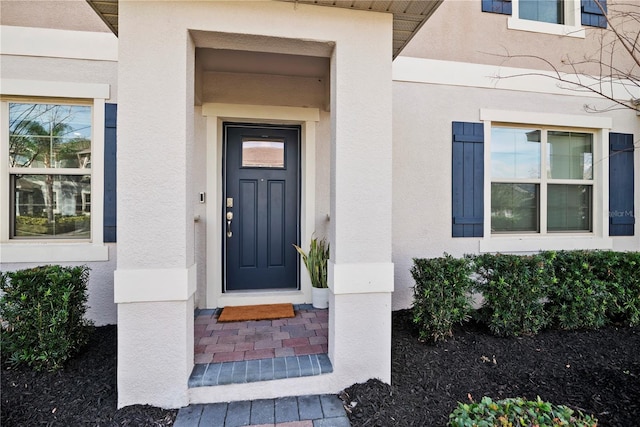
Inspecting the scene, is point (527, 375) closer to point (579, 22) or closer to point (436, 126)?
point (436, 126)

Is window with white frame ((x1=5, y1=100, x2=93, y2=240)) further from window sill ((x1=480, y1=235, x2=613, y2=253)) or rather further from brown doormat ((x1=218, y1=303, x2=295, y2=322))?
window sill ((x1=480, y1=235, x2=613, y2=253))

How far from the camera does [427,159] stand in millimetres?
3629

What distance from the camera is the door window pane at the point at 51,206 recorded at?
314 centimetres

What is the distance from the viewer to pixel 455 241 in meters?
3.68

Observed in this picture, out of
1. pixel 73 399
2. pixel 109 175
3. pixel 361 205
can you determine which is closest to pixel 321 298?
pixel 361 205

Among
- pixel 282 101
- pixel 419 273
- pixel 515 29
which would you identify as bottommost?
pixel 419 273

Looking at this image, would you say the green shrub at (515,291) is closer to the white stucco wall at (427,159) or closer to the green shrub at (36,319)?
the white stucco wall at (427,159)

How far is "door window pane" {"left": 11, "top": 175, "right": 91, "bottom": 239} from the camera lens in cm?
314

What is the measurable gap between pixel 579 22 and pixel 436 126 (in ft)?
7.93

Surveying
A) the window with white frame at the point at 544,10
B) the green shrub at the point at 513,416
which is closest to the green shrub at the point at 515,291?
the green shrub at the point at 513,416

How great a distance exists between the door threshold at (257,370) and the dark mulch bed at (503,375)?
0.92ft

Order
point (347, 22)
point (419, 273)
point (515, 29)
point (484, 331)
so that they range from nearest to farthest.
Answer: point (347, 22) < point (419, 273) < point (484, 331) < point (515, 29)

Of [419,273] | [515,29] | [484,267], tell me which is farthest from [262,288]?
[515,29]

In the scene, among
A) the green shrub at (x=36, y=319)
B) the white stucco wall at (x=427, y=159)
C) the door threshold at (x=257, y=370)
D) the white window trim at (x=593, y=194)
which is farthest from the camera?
the white window trim at (x=593, y=194)
